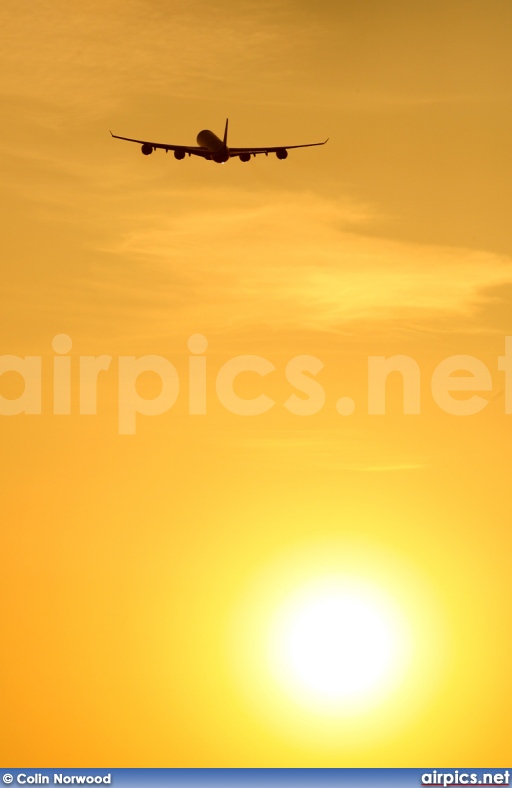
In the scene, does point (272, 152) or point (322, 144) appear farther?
point (272, 152)

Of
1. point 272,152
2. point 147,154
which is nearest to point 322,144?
point 272,152

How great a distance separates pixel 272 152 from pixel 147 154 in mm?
19177

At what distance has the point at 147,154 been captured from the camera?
169500mm

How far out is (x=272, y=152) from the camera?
165 m

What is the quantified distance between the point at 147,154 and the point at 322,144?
97.6 feet

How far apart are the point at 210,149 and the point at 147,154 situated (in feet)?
32.0

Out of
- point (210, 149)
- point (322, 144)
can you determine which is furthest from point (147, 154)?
point (322, 144)

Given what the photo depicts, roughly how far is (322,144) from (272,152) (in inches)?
512

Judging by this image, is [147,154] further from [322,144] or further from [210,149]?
[322,144]

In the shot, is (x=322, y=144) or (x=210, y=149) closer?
(x=322, y=144)

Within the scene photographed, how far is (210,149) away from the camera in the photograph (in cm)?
16738

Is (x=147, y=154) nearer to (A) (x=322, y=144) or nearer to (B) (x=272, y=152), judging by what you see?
(B) (x=272, y=152)

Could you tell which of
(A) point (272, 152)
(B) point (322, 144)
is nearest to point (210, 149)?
(A) point (272, 152)
